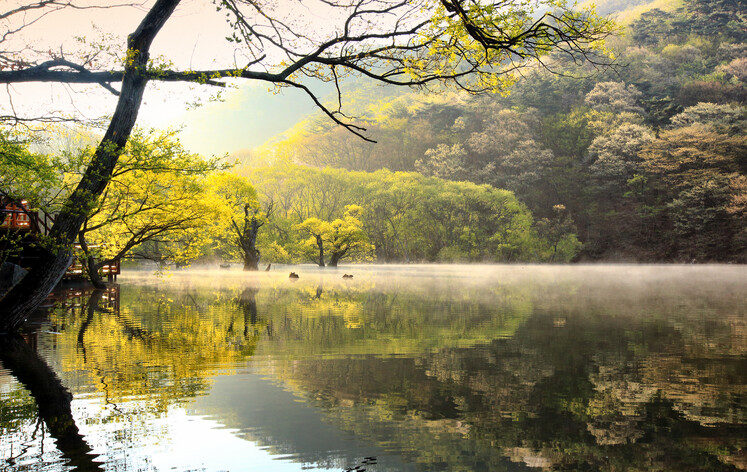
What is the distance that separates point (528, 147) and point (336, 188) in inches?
776

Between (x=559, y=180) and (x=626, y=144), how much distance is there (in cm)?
766

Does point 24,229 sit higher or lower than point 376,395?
higher

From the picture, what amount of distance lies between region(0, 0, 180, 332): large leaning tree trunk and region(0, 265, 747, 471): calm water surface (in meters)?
0.73

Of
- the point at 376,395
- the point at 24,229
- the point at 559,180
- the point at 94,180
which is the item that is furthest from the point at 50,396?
the point at 559,180

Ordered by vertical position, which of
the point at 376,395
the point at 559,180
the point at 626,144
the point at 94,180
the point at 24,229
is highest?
the point at 626,144

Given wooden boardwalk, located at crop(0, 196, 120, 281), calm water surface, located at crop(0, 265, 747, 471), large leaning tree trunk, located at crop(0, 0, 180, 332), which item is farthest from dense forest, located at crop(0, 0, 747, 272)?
calm water surface, located at crop(0, 265, 747, 471)

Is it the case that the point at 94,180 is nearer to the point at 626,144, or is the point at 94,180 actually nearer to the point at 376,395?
the point at 376,395

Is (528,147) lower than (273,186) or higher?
higher

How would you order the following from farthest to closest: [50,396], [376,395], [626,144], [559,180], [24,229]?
[559,180]
[626,144]
[24,229]
[376,395]
[50,396]

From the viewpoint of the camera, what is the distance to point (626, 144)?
5275 cm

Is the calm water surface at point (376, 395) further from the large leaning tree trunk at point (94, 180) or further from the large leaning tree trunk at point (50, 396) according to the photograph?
the large leaning tree trunk at point (94, 180)

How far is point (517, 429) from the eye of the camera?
15.9 ft

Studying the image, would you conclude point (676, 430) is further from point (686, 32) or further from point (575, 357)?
point (686, 32)

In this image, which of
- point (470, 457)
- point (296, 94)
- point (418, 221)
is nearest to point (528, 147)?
point (418, 221)
